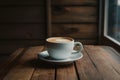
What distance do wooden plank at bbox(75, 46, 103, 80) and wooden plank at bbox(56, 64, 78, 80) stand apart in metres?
0.02

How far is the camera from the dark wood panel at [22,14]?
8.88ft

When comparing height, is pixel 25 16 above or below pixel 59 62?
above

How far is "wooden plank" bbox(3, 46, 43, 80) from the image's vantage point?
0.87m

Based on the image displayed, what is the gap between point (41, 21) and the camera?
8.93 ft

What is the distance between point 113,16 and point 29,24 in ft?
3.19

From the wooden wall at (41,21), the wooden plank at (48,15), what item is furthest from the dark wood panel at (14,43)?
the wooden plank at (48,15)

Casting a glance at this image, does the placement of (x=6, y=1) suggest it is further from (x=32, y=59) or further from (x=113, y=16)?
(x=32, y=59)

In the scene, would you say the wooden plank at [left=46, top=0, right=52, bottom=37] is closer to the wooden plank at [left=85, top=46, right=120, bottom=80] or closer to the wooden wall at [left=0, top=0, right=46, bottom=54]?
the wooden wall at [left=0, top=0, right=46, bottom=54]

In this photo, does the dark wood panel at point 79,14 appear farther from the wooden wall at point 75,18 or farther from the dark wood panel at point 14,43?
the dark wood panel at point 14,43

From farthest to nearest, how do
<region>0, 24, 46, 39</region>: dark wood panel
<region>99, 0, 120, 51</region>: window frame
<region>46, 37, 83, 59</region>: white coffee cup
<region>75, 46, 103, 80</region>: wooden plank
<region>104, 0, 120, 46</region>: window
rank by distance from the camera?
<region>0, 24, 46, 39</region>: dark wood panel, <region>99, 0, 120, 51</region>: window frame, <region>104, 0, 120, 46</region>: window, <region>46, 37, 83, 59</region>: white coffee cup, <region>75, 46, 103, 80</region>: wooden plank

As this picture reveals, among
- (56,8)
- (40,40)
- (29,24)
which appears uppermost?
(56,8)

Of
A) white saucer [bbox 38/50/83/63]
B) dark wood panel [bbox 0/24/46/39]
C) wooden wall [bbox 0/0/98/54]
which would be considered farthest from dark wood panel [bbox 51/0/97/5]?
white saucer [bbox 38/50/83/63]

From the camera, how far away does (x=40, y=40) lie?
278 cm

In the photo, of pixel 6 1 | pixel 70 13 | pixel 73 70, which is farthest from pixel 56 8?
pixel 73 70
